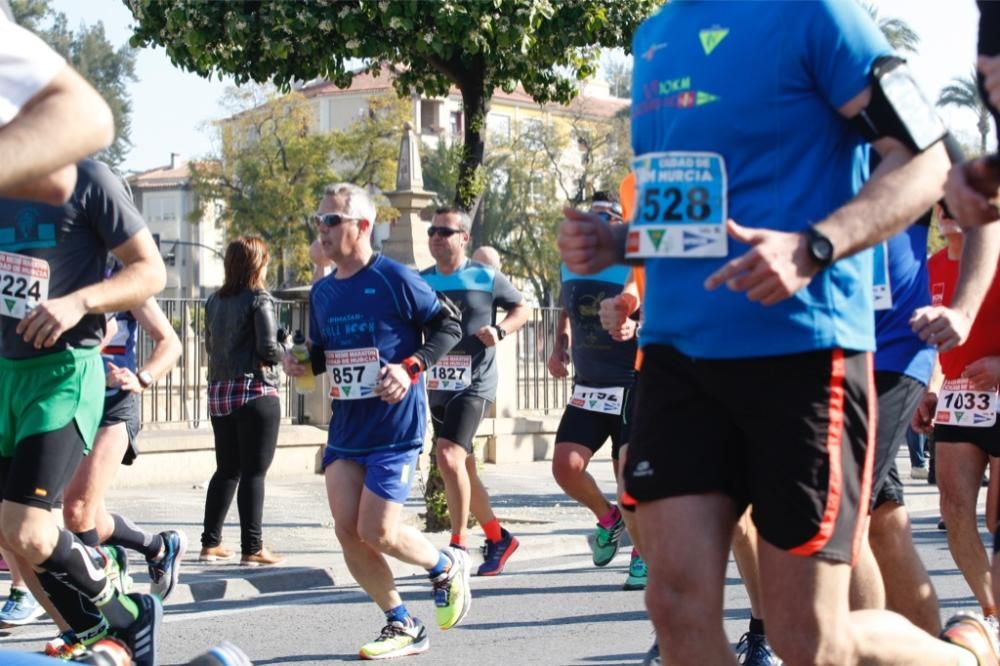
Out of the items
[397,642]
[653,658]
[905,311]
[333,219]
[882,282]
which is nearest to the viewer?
[882,282]

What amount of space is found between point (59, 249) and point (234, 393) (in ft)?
14.6

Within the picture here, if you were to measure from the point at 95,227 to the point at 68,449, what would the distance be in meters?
0.80

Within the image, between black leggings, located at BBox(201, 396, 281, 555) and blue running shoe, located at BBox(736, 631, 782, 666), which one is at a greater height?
black leggings, located at BBox(201, 396, 281, 555)

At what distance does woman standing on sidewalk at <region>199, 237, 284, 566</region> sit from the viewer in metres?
10.2

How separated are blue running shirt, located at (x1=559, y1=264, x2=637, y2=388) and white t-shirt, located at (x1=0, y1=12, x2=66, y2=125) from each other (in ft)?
22.3

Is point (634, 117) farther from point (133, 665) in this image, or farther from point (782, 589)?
point (133, 665)

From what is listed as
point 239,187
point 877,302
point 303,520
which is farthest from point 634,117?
point 239,187

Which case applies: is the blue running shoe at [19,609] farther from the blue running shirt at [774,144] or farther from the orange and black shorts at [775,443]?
the blue running shirt at [774,144]

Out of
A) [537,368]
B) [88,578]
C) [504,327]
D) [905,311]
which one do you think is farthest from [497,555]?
[537,368]

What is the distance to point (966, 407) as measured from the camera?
6.59m

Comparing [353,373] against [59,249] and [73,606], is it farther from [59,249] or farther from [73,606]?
[73,606]

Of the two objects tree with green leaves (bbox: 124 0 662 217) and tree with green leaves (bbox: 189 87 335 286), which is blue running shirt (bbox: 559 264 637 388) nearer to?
tree with green leaves (bbox: 124 0 662 217)

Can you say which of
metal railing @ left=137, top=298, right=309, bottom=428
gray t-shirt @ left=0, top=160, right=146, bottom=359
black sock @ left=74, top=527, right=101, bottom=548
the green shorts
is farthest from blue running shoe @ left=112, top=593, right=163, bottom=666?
metal railing @ left=137, top=298, right=309, bottom=428

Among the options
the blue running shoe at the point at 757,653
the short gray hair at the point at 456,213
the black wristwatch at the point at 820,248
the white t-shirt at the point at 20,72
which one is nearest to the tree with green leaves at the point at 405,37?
the short gray hair at the point at 456,213
